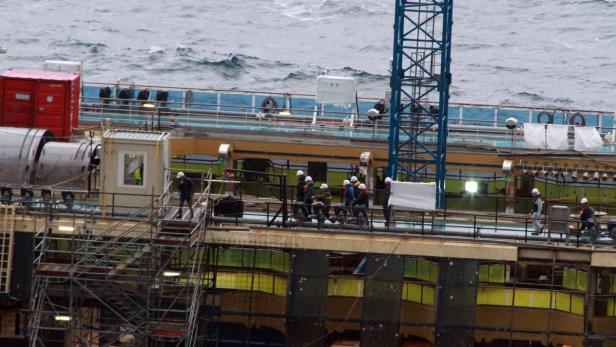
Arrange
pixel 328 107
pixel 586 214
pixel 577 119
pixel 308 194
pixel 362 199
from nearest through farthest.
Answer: pixel 586 214 < pixel 308 194 < pixel 362 199 < pixel 577 119 < pixel 328 107

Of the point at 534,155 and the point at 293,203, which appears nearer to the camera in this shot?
the point at 293,203

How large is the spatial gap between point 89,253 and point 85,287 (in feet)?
4.02

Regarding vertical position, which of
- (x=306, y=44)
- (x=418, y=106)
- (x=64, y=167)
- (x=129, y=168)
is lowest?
(x=64, y=167)

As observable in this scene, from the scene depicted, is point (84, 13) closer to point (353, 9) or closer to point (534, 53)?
point (353, 9)

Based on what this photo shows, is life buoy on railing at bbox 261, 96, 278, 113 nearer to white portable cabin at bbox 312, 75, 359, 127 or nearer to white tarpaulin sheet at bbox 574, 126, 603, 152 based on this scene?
white portable cabin at bbox 312, 75, 359, 127

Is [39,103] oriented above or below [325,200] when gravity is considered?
above

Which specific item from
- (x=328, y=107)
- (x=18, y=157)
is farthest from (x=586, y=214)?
(x=328, y=107)

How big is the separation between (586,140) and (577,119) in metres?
9.24

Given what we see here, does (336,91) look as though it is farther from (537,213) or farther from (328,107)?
(537,213)

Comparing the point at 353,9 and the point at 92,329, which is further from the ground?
the point at 353,9

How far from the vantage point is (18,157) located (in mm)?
69250

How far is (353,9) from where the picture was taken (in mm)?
171125

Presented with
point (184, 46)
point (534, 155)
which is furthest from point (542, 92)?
point (534, 155)

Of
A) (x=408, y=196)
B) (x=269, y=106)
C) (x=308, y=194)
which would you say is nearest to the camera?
(x=308, y=194)
